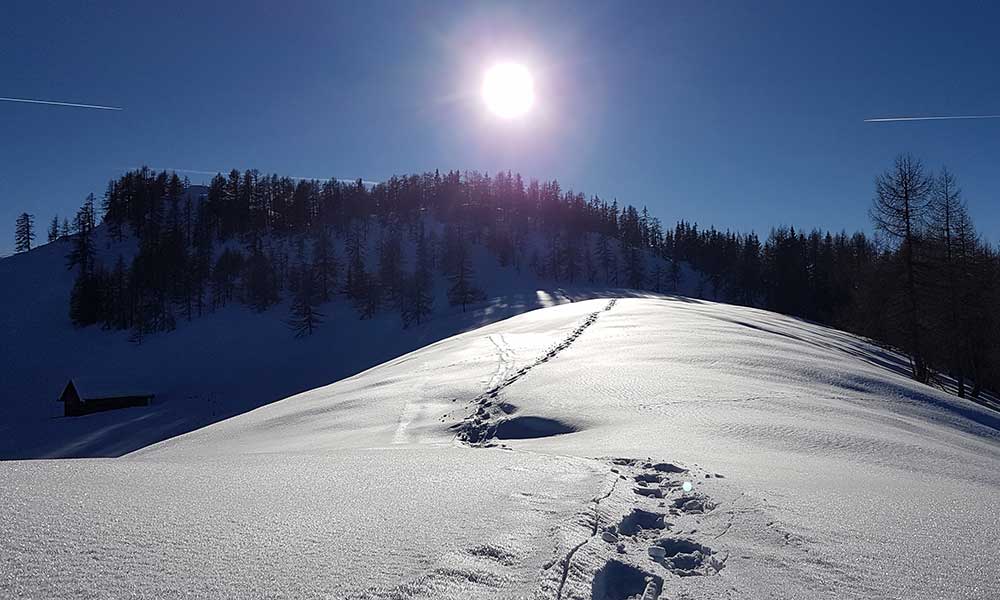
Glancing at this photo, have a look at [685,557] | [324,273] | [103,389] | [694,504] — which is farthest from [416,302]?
[685,557]

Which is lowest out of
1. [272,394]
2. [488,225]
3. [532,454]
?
[272,394]

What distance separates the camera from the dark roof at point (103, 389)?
4116 cm

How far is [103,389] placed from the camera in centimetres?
4209

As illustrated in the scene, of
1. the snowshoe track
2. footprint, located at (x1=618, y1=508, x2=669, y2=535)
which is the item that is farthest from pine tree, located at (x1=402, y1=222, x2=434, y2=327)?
footprint, located at (x1=618, y1=508, x2=669, y2=535)

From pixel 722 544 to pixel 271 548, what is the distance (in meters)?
2.79

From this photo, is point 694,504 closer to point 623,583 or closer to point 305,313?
point 623,583

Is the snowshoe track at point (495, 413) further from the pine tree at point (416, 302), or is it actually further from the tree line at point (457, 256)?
the pine tree at point (416, 302)

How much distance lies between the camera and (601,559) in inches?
125

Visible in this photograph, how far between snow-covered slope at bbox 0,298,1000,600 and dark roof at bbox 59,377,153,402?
4433 centimetres

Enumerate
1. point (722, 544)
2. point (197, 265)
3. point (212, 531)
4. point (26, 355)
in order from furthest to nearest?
1. point (197, 265)
2. point (26, 355)
3. point (722, 544)
4. point (212, 531)

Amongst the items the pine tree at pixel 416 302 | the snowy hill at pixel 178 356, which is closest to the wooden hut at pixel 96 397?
the snowy hill at pixel 178 356

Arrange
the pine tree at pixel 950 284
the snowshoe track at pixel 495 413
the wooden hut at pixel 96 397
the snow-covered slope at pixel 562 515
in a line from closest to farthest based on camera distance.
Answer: the snow-covered slope at pixel 562 515 < the snowshoe track at pixel 495 413 < the pine tree at pixel 950 284 < the wooden hut at pixel 96 397

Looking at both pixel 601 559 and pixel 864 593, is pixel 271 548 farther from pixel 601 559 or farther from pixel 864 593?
pixel 864 593

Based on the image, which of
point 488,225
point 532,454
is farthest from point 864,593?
point 488,225
